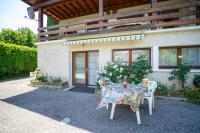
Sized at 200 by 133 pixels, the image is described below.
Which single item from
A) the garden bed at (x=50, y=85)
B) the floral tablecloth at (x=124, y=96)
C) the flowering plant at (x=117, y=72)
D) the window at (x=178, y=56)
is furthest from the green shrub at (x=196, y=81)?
the garden bed at (x=50, y=85)

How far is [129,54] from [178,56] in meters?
3.26

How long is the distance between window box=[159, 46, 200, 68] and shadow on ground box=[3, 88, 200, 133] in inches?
110

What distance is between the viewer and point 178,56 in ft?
33.6

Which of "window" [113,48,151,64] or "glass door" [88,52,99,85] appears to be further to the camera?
"glass door" [88,52,99,85]

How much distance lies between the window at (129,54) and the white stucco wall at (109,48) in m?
0.34

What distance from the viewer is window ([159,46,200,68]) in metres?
9.91

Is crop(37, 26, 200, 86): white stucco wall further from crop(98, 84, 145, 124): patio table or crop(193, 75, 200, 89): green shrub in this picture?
crop(98, 84, 145, 124): patio table

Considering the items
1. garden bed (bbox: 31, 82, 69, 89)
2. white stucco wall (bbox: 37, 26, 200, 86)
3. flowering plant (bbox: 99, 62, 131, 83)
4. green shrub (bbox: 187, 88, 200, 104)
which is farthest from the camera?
garden bed (bbox: 31, 82, 69, 89)

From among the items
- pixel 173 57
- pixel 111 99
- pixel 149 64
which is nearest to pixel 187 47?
pixel 173 57

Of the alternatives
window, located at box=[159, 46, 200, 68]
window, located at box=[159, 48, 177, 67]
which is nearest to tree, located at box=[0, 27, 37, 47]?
window, located at box=[159, 48, 177, 67]

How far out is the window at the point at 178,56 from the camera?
9.91 metres

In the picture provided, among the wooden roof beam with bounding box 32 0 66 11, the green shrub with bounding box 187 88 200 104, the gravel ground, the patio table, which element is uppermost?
the wooden roof beam with bounding box 32 0 66 11

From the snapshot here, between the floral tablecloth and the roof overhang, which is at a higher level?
the roof overhang

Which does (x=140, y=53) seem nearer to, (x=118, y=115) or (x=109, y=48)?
(x=109, y=48)
